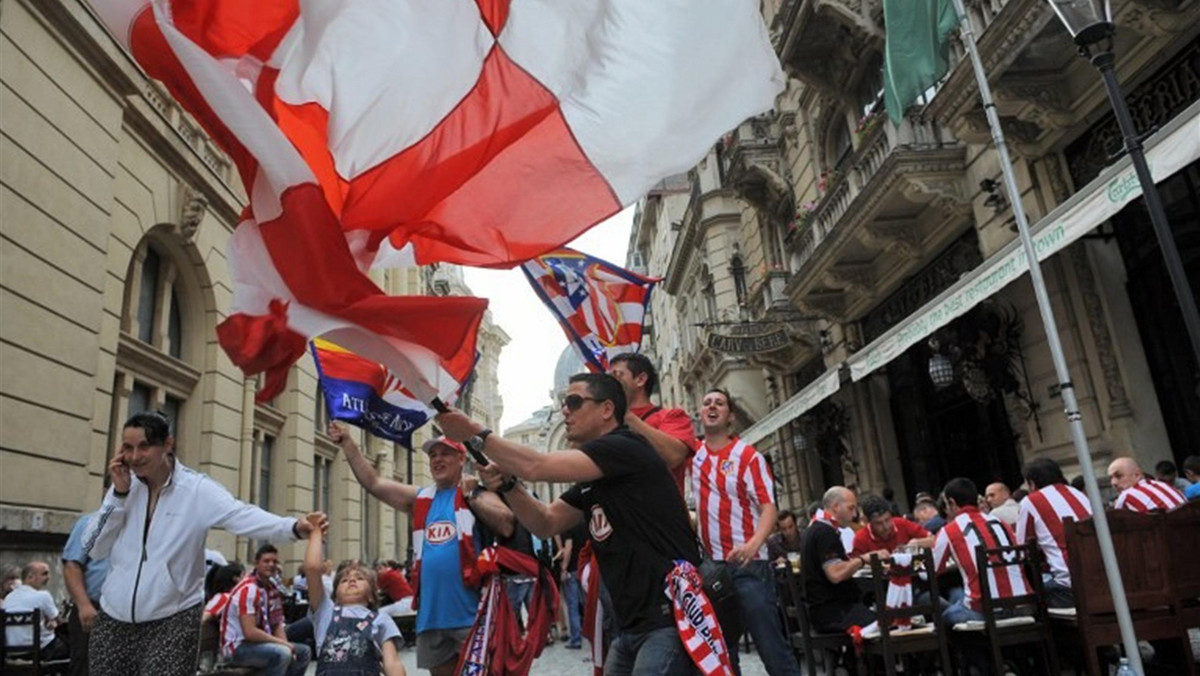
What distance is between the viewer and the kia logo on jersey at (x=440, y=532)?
16.5ft

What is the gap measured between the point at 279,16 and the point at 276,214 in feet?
2.97

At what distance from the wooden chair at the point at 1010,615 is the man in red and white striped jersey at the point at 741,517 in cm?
139

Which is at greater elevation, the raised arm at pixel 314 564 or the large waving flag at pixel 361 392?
the large waving flag at pixel 361 392

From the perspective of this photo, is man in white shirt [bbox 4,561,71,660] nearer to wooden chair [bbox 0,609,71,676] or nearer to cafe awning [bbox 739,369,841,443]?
wooden chair [bbox 0,609,71,676]

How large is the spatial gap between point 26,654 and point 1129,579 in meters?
9.00

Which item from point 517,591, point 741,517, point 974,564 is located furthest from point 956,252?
point 517,591

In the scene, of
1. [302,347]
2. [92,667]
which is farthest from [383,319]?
[92,667]

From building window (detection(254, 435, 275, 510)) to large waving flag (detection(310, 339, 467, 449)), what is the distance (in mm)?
14219

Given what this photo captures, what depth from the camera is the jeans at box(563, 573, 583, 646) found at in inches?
505

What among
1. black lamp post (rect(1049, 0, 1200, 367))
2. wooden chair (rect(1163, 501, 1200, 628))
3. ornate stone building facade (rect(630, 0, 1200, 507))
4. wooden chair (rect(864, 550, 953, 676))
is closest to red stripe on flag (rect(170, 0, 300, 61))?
wooden chair (rect(864, 550, 953, 676))

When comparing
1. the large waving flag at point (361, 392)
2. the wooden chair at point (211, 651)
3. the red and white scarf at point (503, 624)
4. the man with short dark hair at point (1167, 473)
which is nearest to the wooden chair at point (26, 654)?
the wooden chair at point (211, 651)

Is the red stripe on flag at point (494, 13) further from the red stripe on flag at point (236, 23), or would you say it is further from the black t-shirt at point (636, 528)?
the black t-shirt at point (636, 528)

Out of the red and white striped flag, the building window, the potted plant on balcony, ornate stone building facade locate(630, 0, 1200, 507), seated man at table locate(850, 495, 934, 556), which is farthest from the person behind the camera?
the building window

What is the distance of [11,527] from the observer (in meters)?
8.74
